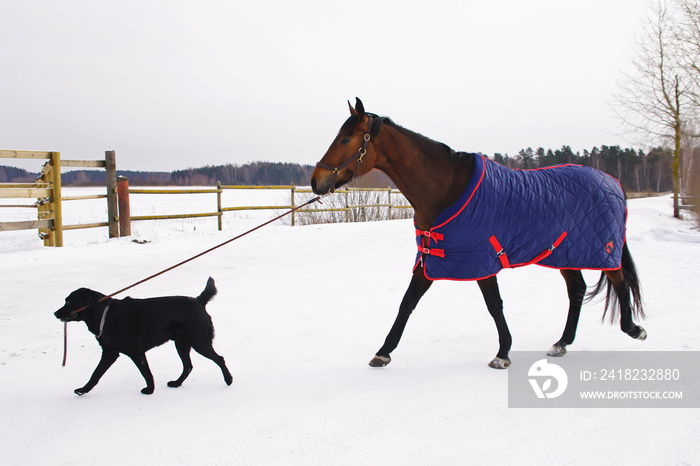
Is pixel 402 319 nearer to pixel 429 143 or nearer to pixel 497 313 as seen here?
pixel 497 313

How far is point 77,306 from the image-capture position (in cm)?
259

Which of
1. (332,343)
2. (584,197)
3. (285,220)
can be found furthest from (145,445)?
(285,220)

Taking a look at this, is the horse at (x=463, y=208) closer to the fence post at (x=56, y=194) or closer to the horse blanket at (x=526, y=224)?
the horse blanket at (x=526, y=224)

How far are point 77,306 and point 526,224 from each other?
9.92 ft

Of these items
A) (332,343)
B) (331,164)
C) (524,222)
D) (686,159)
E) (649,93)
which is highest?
(649,93)

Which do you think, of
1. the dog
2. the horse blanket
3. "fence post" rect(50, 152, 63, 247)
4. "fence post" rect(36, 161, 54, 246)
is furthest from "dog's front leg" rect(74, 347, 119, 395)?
"fence post" rect(36, 161, 54, 246)

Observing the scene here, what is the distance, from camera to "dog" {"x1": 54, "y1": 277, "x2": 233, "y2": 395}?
8.54 ft

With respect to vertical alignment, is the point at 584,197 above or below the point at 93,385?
above

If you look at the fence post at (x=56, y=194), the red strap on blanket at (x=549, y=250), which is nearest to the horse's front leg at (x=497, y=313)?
the red strap on blanket at (x=549, y=250)

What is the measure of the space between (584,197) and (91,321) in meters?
3.61

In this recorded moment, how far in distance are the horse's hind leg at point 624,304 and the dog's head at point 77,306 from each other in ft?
12.6

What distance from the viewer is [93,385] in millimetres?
2656

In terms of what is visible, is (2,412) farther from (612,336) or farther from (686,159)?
(686,159)

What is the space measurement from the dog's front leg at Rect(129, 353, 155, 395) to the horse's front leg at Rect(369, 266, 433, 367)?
4.75ft
